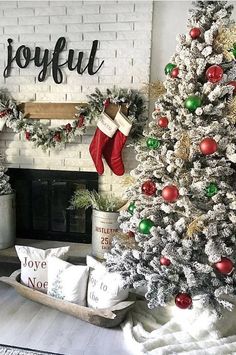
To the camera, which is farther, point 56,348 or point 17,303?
point 17,303

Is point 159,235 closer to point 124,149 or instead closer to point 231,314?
point 231,314

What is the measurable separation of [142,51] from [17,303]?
204 cm

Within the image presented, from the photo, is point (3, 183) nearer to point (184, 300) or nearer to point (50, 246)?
point (50, 246)

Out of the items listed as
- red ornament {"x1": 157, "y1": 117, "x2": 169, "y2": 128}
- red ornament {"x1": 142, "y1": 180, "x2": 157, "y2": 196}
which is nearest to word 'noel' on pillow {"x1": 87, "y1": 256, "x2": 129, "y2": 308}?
red ornament {"x1": 142, "y1": 180, "x2": 157, "y2": 196}

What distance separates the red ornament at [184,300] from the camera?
5.18ft

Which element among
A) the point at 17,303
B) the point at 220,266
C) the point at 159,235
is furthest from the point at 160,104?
the point at 17,303

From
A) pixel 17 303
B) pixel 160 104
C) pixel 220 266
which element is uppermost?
pixel 160 104

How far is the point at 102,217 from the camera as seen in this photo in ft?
8.14

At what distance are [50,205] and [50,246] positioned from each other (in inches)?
13.9

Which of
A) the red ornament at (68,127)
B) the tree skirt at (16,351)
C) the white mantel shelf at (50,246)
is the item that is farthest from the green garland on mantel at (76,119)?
the tree skirt at (16,351)

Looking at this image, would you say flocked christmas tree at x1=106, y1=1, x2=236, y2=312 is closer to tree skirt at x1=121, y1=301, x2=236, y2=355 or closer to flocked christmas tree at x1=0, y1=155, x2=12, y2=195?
tree skirt at x1=121, y1=301, x2=236, y2=355

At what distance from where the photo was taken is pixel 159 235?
1631 mm

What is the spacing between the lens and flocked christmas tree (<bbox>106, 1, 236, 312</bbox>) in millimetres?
1543

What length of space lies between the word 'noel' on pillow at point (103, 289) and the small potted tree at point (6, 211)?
91 centimetres
